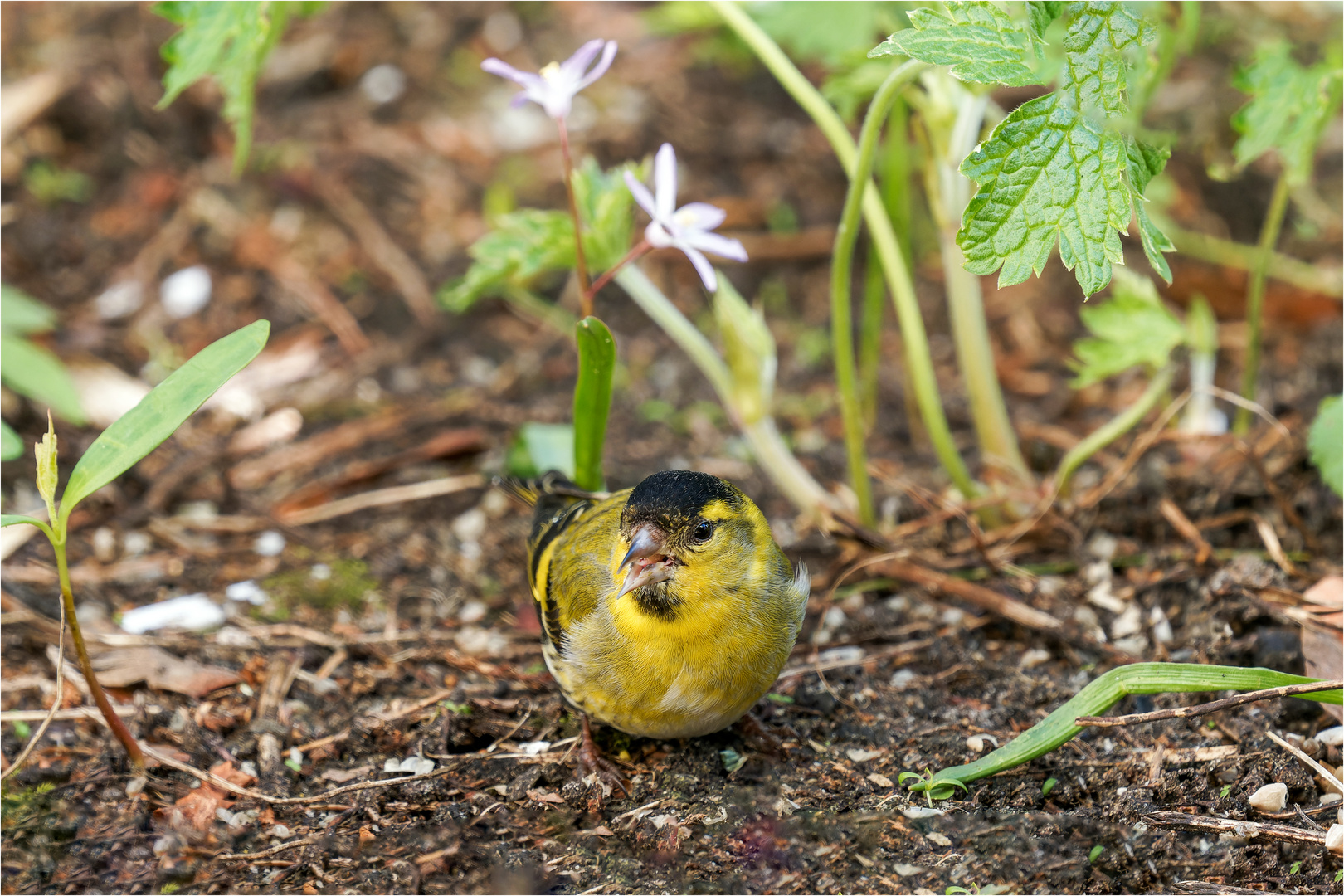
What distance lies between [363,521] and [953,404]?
8.47 ft

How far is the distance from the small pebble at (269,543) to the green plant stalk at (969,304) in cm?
252

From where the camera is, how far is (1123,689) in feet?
8.25

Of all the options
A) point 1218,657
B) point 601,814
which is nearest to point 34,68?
point 601,814

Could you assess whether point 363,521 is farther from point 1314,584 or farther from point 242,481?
point 1314,584

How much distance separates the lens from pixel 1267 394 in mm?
4426

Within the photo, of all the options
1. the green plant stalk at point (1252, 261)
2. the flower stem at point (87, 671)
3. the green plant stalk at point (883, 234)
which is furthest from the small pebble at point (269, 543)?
the green plant stalk at point (1252, 261)

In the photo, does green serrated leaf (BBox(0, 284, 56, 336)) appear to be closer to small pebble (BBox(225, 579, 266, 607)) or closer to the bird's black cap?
small pebble (BBox(225, 579, 266, 607))

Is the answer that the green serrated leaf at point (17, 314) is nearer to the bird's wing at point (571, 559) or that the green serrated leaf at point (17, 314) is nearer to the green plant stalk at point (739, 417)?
the bird's wing at point (571, 559)

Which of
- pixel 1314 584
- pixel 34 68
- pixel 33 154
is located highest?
pixel 34 68

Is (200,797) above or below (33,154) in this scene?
below

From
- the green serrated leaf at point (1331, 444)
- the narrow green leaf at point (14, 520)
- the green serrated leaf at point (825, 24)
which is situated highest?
the green serrated leaf at point (825, 24)

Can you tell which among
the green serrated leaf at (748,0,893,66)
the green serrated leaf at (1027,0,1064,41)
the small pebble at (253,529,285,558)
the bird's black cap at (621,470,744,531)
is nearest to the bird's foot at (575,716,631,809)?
the bird's black cap at (621,470,744,531)

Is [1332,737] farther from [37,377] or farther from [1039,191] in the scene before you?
[37,377]

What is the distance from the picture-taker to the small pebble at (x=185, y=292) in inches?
207
